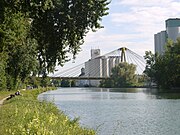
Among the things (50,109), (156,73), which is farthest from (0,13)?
(156,73)

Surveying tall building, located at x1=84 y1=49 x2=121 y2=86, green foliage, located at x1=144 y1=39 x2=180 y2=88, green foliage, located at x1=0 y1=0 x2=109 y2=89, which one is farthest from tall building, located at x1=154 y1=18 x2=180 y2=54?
green foliage, located at x1=0 y1=0 x2=109 y2=89

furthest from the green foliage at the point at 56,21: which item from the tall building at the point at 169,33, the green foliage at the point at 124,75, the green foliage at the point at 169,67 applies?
Result: the tall building at the point at 169,33

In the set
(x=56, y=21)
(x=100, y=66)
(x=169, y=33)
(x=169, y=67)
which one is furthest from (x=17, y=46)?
(x=169, y=33)

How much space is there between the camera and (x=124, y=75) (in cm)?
14438

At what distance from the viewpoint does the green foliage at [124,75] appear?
143250 millimetres

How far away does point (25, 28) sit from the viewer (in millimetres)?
21234

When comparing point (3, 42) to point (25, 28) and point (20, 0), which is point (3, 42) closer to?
point (25, 28)

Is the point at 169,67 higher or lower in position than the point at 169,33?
lower

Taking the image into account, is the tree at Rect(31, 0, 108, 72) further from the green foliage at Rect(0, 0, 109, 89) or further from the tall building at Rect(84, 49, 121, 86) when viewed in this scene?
the tall building at Rect(84, 49, 121, 86)

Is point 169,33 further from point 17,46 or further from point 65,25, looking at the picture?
point 65,25

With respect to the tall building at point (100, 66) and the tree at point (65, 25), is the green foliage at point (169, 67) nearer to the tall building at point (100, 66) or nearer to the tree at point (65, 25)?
the tall building at point (100, 66)

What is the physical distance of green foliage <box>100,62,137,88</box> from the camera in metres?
143

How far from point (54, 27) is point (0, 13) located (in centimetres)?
242

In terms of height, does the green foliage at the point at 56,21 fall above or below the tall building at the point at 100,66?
below
